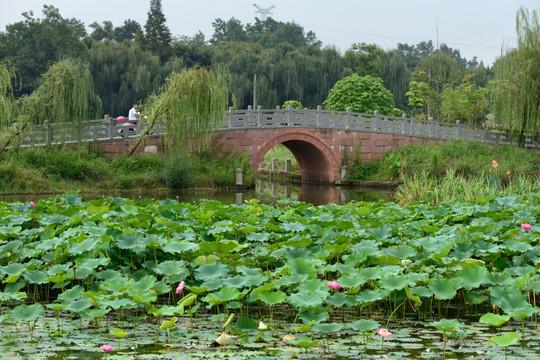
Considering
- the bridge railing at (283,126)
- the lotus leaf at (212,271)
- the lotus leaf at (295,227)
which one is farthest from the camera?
the bridge railing at (283,126)

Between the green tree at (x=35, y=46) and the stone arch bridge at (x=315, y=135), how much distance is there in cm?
1426

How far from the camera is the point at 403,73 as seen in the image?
40.8 metres

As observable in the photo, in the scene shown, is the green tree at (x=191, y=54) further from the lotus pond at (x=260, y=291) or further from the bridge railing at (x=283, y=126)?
the lotus pond at (x=260, y=291)

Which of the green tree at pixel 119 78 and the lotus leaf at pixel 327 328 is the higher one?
the green tree at pixel 119 78

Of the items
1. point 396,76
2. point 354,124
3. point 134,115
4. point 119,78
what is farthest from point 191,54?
point 134,115

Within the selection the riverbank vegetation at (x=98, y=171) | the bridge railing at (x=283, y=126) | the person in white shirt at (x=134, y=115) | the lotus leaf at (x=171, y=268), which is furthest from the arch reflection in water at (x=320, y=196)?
the lotus leaf at (x=171, y=268)

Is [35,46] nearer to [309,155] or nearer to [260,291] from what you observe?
[309,155]

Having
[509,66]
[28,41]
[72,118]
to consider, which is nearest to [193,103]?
[72,118]

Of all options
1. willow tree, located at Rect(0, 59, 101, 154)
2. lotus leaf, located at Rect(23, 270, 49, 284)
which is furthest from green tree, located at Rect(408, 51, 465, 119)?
lotus leaf, located at Rect(23, 270, 49, 284)

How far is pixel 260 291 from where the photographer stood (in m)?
3.37

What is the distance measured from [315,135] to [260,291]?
19.2m

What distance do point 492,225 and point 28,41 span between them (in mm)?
31434

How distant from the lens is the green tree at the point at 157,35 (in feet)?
121

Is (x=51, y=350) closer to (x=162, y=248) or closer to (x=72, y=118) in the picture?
(x=162, y=248)
